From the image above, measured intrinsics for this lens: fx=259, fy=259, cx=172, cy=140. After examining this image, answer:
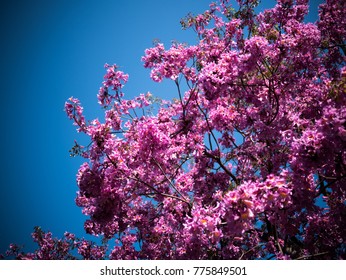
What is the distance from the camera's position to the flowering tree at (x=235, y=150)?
376cm

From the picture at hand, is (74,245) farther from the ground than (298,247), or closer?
farther from the ground

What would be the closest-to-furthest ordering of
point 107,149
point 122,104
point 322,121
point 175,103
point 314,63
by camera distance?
point 322,121 → point 107,149 → point 314,63 → point 122,104 → point 175,103

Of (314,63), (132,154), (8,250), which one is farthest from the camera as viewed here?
(8,250)

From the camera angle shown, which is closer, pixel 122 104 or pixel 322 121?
pixel 322 121

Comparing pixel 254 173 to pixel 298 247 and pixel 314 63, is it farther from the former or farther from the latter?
pixel 314 63

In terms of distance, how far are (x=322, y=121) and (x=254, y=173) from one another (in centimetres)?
419

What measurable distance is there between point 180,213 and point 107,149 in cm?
313

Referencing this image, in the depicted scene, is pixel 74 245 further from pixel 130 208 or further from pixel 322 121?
pixel 322 121

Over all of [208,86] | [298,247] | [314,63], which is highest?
[314,63]

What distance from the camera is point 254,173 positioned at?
7.59 meters

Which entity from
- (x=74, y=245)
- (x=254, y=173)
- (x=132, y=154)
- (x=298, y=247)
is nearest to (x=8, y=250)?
(x=74, y=245)

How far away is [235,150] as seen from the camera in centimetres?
786

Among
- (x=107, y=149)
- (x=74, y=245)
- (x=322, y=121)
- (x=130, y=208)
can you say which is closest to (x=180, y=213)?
(x=130, y=208)

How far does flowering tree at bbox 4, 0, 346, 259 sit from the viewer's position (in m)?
3.76
